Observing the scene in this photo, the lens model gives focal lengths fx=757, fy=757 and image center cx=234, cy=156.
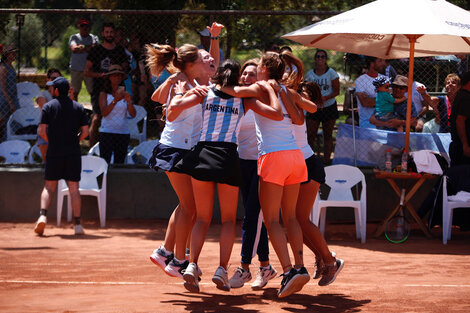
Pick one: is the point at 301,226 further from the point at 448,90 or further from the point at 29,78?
the point at 29,78

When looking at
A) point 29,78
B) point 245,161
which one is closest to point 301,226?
point 245,161

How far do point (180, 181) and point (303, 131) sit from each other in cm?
116

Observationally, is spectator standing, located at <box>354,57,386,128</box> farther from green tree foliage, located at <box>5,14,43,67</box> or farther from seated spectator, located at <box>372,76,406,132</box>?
green tree foliage, located at <box>5,14,43,67</box>

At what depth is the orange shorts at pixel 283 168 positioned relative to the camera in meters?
5.91

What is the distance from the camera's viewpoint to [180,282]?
679cm

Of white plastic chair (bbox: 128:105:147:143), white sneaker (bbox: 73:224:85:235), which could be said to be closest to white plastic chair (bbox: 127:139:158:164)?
white plastic chair (bbox: 128:105:147:143)

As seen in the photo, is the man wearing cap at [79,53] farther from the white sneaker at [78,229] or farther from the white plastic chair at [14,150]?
the white sneaker at [78,229]

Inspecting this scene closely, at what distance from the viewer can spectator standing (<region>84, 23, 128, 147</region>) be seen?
37.3ft

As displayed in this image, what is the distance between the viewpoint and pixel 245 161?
6531mm

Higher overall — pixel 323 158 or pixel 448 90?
pixel 448 90

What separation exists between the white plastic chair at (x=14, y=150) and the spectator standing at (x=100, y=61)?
1.01 metres

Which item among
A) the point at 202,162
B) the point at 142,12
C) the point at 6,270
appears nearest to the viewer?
the point at 202,162

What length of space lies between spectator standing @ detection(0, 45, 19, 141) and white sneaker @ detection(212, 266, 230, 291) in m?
6.50

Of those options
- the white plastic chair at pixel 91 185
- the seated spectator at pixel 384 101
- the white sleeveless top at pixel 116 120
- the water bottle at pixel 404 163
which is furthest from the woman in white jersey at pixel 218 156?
the white sleeveless top at pixel 116 120
